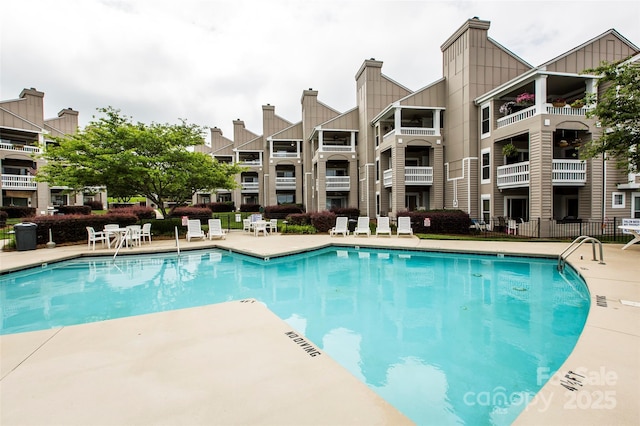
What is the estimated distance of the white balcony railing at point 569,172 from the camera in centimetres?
1605

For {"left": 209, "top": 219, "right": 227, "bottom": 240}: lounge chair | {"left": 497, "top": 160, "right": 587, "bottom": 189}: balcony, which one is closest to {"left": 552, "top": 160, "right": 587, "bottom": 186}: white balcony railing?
{"left": 497, "top": 160, "right": 587, "bottom": 189}: balcony

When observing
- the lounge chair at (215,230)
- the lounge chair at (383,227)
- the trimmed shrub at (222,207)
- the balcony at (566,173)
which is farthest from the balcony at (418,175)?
the trimmed shrub at (222,207)

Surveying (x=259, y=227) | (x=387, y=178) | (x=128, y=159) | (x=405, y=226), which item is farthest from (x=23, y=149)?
(x=405, y=226)

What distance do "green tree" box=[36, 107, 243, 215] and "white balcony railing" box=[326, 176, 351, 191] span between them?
1292 cm

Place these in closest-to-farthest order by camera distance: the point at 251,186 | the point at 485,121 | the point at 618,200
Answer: the point at 618,200 → the point at 485,121 → the point at 251,186

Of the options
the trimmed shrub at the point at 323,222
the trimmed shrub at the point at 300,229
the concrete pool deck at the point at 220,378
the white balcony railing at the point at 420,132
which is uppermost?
the white balcony railing at the point at 420,132

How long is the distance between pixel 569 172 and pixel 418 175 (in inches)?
339

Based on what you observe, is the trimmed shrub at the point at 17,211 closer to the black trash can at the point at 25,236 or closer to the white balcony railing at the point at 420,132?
the black trash can at the point at 25,236

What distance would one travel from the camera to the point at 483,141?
19.5 meters

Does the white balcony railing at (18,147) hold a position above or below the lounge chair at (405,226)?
above

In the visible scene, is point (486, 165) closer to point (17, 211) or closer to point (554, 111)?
point (554, 111)

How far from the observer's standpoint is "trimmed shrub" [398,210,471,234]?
704 inches

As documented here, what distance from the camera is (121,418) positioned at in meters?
2.43

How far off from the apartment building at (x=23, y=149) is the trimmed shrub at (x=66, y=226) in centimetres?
1497
